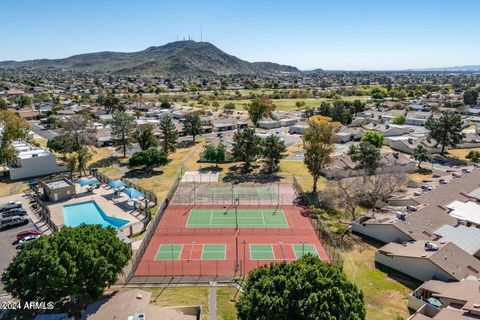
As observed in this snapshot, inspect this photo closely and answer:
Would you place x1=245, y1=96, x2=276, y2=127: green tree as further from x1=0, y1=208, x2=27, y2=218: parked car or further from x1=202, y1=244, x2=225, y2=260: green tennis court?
x1=0, y1=208, x2=27, y2=218: parked car

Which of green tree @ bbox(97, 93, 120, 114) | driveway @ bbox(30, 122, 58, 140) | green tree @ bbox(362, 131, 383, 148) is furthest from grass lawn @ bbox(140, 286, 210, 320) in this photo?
green tree @ bbox(97, 93, 120, 114)

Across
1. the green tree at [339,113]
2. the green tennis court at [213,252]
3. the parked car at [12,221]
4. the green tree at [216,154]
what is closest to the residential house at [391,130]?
the green tree at [339,113]

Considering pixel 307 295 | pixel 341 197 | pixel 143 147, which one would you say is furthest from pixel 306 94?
pixel 307 295

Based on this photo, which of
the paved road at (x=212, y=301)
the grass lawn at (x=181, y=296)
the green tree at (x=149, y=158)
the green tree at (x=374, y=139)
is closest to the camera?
the paved road at (x=212, y=301)

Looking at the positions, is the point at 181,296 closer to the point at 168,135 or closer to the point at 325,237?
the point at 325,237

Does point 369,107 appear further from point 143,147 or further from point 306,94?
point 143,147

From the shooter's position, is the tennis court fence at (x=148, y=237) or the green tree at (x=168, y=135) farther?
the green tree at (x=168, y=135)

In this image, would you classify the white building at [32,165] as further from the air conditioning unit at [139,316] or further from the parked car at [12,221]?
the air conditioning unit at [139,316]
